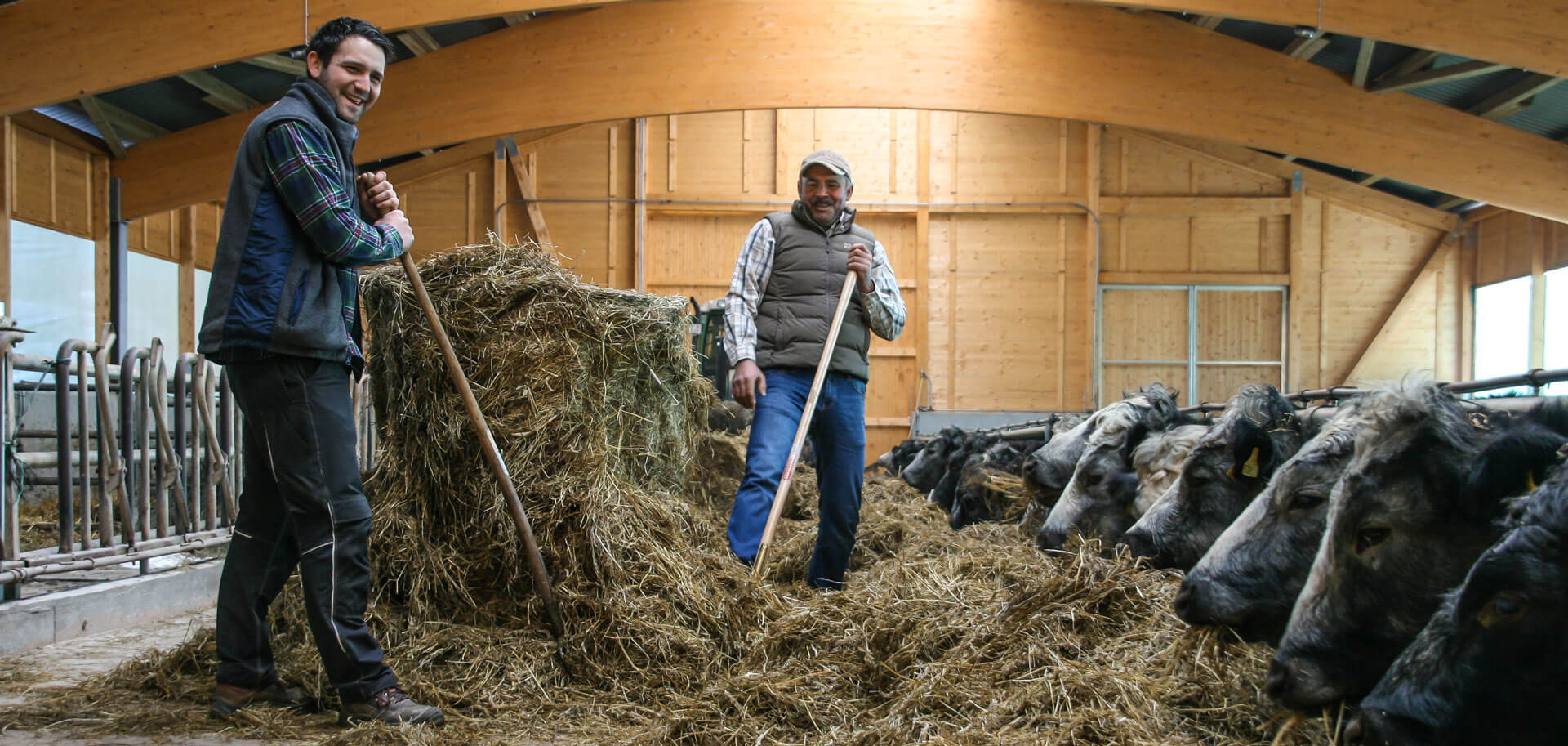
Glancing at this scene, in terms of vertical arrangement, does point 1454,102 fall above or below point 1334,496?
above

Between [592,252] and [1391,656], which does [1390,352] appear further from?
[1391,656]

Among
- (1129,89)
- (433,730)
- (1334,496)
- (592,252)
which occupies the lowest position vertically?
(433,730)

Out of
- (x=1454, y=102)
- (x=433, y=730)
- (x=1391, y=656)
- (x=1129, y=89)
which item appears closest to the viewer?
(x=1391, y=656)

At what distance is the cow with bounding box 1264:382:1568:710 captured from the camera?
235 centimetres

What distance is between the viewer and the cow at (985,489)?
22.5 ft

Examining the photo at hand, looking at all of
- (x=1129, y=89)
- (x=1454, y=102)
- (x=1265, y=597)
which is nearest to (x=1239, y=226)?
(x=1454, y=102)

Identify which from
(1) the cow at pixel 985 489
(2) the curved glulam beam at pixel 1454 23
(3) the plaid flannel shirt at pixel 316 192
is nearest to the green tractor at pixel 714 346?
(1) the cow at pixel 985 489

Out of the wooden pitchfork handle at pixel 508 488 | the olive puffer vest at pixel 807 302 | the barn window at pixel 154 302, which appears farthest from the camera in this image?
the barn window at pixel 154 302

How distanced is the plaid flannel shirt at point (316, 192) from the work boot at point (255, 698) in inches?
51.7

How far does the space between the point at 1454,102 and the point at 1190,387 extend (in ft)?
17.6

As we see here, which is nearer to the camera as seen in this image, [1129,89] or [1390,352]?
[1129,89]

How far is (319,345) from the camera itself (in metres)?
2.87

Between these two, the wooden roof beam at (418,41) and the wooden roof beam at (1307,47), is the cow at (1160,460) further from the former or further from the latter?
the wooden roof beam at (418,41)

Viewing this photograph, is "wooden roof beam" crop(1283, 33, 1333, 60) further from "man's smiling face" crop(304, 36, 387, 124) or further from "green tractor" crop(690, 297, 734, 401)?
"man's smiling face" crop(304, 36, 387, 124)
